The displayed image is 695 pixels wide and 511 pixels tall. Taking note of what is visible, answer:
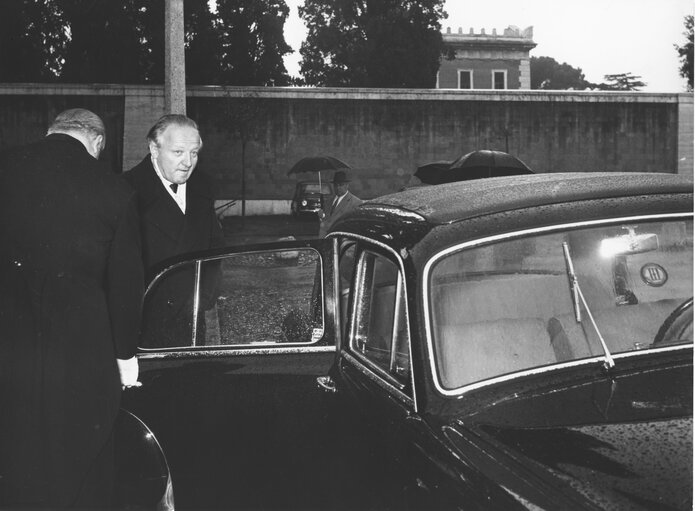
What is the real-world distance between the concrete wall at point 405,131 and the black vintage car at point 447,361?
24.4 meters

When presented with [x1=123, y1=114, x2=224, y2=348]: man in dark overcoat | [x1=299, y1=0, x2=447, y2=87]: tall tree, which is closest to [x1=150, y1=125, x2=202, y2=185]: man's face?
[x1=123, y1=114, x2=224, y2=348]: man in dark overcoat

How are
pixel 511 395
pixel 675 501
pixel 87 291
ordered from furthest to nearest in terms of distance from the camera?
pixel 87 291 → pixel 511 395 → pixel 675 501

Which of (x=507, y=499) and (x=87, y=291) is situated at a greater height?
(x=87, y=291)

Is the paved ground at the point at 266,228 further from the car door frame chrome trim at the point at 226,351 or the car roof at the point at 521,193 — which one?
the car roof at the point at 521,193

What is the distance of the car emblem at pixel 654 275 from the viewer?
101 inches

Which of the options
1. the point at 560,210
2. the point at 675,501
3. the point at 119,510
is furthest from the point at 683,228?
the point at 119,510

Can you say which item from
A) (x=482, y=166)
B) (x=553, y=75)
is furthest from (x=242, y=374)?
(x=553, y=75)

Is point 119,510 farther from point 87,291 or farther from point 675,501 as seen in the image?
point 675,501

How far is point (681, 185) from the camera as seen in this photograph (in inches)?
94.1

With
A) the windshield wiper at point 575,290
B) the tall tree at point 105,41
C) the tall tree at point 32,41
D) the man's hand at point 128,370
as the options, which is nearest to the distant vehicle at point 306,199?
the tall tree at point 105,41

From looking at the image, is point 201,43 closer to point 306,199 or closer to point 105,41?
point 105,41

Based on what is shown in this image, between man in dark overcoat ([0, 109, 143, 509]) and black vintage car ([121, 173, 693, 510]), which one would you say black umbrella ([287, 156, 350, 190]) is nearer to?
black vintage car ([121, 173, 693, 510])

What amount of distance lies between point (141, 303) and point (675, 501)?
5.97ft

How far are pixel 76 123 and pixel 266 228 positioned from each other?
72.6 ft
